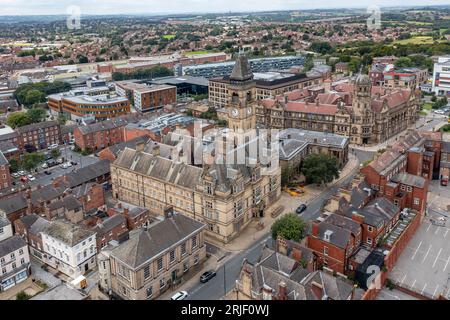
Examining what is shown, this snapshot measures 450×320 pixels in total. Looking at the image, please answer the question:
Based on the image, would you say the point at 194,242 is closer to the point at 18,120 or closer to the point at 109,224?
the point at 109,224

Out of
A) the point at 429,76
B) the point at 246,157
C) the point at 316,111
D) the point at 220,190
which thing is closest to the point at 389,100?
the point at 316,111

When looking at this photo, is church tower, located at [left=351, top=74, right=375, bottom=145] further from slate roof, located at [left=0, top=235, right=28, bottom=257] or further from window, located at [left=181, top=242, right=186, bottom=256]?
slate roof, located at [left=0, top=235, right=28, bottom=257]

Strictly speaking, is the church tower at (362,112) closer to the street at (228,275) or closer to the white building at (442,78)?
the street at (228,275)

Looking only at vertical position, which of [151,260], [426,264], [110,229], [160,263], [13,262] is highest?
[151,260]

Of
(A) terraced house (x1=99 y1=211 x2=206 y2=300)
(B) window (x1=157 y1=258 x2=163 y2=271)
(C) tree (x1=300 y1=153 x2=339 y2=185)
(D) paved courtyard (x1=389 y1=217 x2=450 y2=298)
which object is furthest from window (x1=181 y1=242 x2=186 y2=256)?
(C) tree (x1=300 y1=153 x2=339 y2=185)

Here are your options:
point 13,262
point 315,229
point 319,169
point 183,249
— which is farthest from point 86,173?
point 315,229

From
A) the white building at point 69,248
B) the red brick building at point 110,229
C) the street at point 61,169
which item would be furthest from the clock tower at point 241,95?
the street at point 61,169

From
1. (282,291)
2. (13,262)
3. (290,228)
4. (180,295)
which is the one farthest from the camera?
(290,228)
